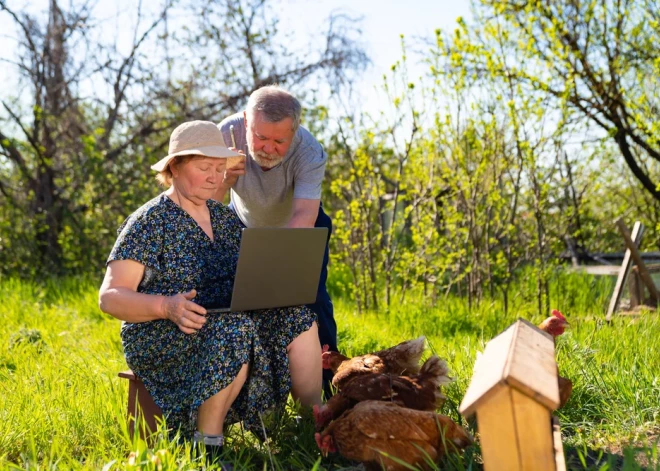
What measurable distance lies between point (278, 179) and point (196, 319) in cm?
138

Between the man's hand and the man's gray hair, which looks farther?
the man's hand

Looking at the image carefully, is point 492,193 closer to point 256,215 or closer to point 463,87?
point 463,87

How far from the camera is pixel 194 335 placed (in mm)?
3311

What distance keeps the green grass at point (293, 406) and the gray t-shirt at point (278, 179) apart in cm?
118

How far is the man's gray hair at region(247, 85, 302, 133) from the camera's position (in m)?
3.85

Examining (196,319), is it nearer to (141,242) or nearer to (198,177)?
(141,242)

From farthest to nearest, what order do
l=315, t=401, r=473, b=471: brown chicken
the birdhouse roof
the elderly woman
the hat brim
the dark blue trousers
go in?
the dark blue trousers
the hat brim
the elderly woman
l=315, t=401, r=473, b=471: brown chicken
the birdhouse roof

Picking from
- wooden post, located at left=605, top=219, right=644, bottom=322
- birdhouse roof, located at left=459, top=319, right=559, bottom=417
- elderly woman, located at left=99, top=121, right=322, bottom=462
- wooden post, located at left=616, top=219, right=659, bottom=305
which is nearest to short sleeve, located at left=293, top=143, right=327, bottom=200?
elderly woman, located at left=99, top=121, right=322, bottom=462

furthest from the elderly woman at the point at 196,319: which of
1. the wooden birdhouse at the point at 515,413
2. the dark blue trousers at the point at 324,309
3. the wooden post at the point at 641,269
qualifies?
the wooden post at the point at 641,269

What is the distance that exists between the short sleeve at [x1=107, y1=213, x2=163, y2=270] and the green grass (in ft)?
2.29

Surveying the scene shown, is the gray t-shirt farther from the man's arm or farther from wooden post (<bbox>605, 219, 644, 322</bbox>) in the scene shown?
wooden post (<bbox>605, 219, 644, 322</bbox>)

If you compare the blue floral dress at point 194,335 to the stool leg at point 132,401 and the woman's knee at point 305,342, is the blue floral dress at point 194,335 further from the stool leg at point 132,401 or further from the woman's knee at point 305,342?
the stool leg at point 132,401

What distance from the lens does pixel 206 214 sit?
12.1 feet

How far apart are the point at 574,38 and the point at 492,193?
2332 mm
